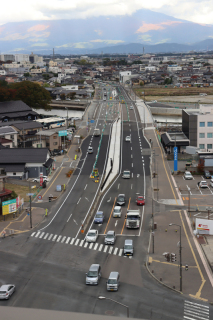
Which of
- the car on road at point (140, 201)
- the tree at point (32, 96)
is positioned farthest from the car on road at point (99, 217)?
the tree at point (32, 96)

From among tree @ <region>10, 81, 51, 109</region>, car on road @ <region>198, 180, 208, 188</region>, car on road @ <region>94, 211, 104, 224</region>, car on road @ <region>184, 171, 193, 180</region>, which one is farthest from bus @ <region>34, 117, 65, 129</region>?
car on road @ <region>94, 211, 104, 224</region>

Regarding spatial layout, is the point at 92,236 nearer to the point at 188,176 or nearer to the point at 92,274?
the point at 92,274

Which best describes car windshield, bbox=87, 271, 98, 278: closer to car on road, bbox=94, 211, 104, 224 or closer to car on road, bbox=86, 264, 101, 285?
car on road, bbox=86, 264, 101, 285

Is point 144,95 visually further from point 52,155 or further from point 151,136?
point 52,155

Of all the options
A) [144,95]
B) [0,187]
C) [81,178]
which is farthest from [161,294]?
[144,95]

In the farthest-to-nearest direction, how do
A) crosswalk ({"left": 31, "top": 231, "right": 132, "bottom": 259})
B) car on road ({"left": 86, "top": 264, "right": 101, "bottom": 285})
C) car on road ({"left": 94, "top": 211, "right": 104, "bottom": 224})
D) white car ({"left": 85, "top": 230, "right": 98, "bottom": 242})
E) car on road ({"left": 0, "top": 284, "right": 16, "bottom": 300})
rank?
car on road ({"left": 94, "top": 211, "right": 104, "bottom": 224}), white car ({"left": 85, "top": 230, "right": 98, "bottom": 242}), crosswalk ({"left": 31, "top": 231, "right": 132, "bottom": 259}), car on road ({"left": 86, "top": 264, "right": 101, "bottom": 285}), car on road ({"left": 0, "top": 284, "right": 16, "bottom": 300})

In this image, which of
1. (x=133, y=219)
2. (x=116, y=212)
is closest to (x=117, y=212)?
(x=116, y=212)
